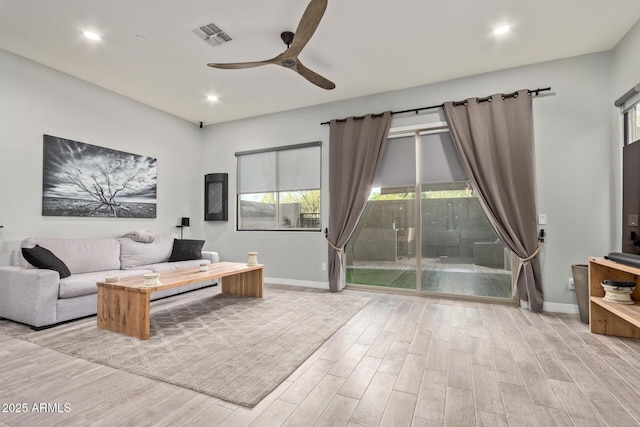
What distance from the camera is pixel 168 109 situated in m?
5.23

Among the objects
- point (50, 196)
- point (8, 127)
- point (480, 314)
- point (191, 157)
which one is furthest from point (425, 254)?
point (8, 127)

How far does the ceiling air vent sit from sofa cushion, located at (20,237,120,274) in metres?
2.96

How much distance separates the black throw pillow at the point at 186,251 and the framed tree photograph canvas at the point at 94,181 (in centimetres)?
77

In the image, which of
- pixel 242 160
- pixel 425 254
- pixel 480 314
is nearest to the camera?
pixel 480 314

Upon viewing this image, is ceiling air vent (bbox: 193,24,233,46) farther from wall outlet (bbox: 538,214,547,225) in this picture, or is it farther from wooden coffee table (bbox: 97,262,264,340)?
wall outlet (bbox: 538,214,547,225)

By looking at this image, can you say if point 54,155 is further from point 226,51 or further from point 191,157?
point 226,51

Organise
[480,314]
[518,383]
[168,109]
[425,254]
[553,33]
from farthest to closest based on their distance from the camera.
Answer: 1. [168,109]
2. [425,254]
3. [480,314]
4. [553,33]
5. [518,383]

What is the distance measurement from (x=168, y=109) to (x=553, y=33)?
546 cm

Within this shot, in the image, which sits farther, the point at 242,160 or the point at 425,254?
the point at 242,160

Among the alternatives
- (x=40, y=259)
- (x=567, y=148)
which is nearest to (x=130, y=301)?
(x=40, y=259)


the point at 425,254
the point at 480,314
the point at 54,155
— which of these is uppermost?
the point at 54,155

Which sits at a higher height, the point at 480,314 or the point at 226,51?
the point at 226,51

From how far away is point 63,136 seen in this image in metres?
3.98

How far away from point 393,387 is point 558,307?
2.89m
